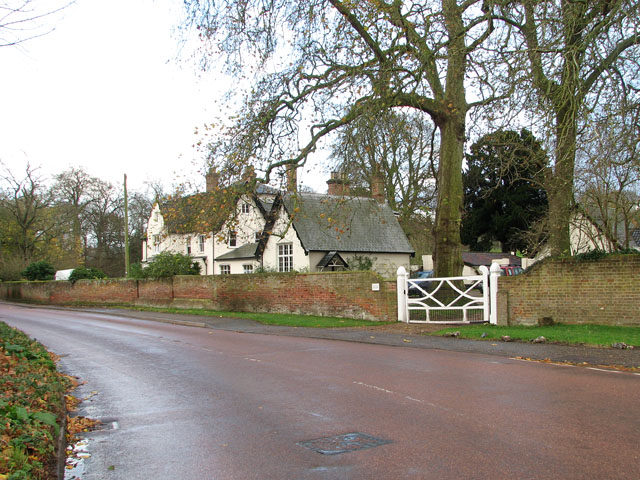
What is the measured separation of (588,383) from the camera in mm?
8820

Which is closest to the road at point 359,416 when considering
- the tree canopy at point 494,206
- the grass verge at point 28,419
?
the grass verge at point 28,419

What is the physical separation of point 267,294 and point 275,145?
349 inches

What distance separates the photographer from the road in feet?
16.9

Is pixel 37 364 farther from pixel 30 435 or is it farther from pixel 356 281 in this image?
pixel 356 281

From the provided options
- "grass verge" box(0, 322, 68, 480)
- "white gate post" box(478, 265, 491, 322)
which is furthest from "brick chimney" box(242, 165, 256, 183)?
"grass verge" box(0, 322, 68, 480)

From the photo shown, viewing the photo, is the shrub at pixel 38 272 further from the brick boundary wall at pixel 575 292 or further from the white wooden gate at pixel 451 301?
the brick boundary wall at pixel 575 292

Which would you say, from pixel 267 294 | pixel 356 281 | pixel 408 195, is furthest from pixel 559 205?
pixel 408 195

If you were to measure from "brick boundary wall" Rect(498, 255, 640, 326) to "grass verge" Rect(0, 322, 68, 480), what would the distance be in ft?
40.2

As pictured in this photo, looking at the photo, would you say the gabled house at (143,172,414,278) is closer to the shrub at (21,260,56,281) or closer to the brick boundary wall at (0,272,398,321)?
the brick boundary wall at (0,272,398,321)

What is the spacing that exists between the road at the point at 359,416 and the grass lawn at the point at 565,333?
2523mm

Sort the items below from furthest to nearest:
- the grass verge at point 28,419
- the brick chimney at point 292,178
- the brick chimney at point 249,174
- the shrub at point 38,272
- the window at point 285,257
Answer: the shrub at point 38,272
the window at point 285,257
the brick chimney at point 249,174
the brick chimney at point 292,178
the grass verge at point 28,419

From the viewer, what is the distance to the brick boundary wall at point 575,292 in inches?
583

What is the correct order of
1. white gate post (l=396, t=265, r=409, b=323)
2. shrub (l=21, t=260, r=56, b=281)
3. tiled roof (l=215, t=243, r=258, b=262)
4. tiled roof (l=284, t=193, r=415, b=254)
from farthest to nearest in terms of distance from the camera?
1. shrub (l=21, t=260, r=56, b=281)
2. tiled roof (l=215, t=243, r=258, b=262)
3. tiled roof (l=284, t=193, r=415, b=254)
4. white gate post (l=396, t=265, r=409, b=323)

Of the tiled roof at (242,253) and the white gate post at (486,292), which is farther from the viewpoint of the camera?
the tiled roof at (242,253)
